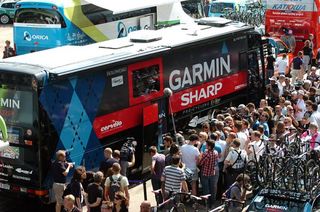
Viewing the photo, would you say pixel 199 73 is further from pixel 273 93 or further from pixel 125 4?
pixel 125 4

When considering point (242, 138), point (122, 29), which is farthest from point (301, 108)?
point (122, 29)

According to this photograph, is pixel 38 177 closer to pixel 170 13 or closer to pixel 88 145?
pixel 88 145

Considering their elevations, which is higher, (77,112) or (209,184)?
(77,112)

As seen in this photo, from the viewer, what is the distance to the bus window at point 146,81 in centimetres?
1549

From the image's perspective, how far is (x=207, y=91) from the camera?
17.9m

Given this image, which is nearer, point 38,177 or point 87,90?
point 38,177

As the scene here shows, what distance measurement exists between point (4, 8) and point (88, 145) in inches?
1141

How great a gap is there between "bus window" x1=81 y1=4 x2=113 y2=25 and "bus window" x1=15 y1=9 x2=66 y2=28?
110 centimetres

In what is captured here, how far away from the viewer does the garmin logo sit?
531 inches

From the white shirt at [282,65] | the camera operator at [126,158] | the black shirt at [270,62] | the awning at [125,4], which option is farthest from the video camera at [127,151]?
the awning at [125,4]

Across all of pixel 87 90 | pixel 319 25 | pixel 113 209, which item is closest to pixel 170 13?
pixel 319 25

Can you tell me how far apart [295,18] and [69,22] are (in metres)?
9.34

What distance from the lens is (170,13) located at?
28266 mm

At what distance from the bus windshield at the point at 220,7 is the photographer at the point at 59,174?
24.0 meters
